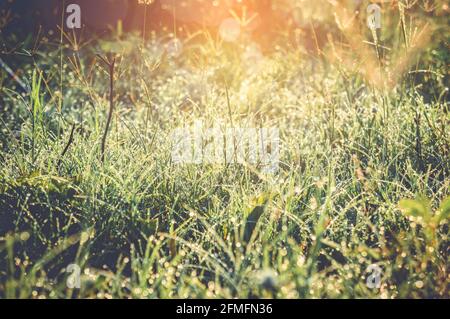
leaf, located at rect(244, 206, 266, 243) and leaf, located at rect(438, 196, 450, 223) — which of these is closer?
leaf, located at rect(438, 196, 450, 223)

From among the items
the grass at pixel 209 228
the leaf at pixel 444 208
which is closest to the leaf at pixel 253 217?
the grass at pixel 209 228

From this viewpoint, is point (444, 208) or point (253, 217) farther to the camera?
point (253, 217)

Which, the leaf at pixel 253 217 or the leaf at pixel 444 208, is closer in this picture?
the leaf at pixel 444 208

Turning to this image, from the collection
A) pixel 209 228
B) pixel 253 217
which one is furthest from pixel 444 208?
pixel 209 228

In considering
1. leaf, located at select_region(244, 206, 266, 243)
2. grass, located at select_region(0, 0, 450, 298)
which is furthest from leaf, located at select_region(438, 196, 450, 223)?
leaf, located at select_region(244, 206, 266, 243)

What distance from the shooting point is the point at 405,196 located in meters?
1.92

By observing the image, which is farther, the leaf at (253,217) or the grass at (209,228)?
the leaf at (253,217)

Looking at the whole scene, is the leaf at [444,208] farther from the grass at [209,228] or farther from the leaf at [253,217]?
the leaf at [253,217]

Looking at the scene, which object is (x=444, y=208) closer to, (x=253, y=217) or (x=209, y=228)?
(x=253, y=217)

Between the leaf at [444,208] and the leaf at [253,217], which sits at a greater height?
the leaf at [444,208]

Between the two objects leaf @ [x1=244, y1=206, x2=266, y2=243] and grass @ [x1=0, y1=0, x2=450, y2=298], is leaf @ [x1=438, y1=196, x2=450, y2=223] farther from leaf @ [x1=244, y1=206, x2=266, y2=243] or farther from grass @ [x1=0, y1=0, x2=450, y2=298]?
leaf @ [x1=244, y1=206, x2=266, y2=243]

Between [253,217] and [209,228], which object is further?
[253,217]

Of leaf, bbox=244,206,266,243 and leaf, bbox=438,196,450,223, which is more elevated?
leaf, bbox=438,196,450,223
